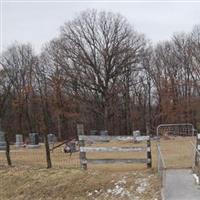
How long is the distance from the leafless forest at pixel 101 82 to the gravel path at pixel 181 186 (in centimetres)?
4754

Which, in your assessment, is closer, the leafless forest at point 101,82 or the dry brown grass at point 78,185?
the dry brown grass at point 78,185

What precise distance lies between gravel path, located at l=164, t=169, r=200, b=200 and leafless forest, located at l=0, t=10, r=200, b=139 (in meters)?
47.5

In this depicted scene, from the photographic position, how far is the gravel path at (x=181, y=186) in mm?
11539

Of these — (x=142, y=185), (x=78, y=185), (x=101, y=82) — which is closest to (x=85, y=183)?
(x=78, y=185)

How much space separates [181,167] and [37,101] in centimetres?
5213

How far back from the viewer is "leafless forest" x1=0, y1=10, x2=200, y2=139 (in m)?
63.9

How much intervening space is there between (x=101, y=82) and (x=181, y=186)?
173ft

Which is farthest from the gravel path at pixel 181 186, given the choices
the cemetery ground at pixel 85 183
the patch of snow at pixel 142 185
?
the patch of snow at pixel 142 185

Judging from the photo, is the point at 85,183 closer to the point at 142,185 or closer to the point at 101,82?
the point at 142,185

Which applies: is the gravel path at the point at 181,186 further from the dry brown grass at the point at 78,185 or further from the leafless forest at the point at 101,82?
the leafless forest at the point at 101,82

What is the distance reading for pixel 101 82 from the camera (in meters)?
65.1

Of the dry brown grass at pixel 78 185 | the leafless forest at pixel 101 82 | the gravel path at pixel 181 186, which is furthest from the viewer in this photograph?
the leafless forest at pixel 101 82

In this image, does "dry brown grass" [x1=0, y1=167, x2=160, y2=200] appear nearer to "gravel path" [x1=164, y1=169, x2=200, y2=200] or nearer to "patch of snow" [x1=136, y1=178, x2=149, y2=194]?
"patch of snow" [x1=136, y1=178, x2=149, y2=194]

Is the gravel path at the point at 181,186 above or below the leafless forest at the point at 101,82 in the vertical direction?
below
